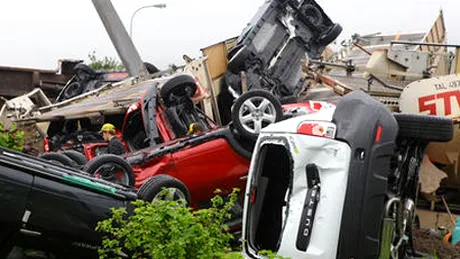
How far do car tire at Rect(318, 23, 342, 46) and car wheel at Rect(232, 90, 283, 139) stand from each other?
15.3 ft

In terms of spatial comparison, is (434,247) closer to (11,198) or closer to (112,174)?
(112,174)

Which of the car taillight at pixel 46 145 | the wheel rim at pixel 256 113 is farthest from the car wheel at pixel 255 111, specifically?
the car taillight at pixel 46 145

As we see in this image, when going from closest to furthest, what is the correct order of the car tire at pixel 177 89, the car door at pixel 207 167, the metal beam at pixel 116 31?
1. the car door at pixel 207 167
2. the car tire at pixel 177 89
3. the metal beam at pixel 116 31

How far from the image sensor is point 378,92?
9648 millimetres

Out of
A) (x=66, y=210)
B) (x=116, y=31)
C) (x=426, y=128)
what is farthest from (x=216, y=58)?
(x=426, y=128)

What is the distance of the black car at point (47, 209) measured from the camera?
453 centimetres

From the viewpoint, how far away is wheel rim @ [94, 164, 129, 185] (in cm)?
701

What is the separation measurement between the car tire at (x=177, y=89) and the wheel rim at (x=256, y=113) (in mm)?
987

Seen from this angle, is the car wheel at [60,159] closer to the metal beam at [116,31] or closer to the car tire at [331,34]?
the car tire at [331,34]

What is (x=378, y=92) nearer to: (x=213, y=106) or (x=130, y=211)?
(x=213, y=106)

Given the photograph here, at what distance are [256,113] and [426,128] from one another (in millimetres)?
3433

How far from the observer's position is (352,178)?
4.32 m

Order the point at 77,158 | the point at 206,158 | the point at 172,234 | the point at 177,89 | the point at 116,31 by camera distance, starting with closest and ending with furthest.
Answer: the point at 172,234, the point at 206,158, the point at 77,158, the point at 177,89, the point at 116,31

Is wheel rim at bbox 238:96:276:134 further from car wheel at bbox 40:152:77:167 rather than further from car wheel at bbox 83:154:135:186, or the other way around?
car wheel at bbox 40:152:77:167
